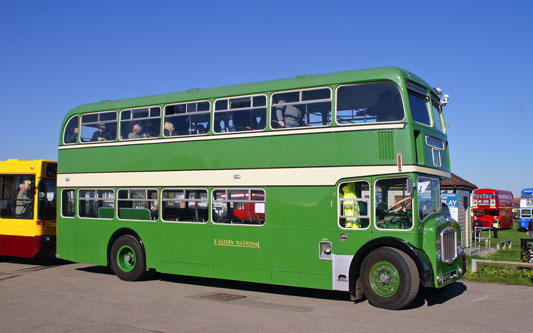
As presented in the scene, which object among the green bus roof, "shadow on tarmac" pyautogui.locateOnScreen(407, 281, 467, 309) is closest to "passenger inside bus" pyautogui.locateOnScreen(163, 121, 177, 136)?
the green bus roof

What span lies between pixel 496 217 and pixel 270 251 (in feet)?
140

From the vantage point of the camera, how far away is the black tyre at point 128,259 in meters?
12.8

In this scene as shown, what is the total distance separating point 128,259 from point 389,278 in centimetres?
685

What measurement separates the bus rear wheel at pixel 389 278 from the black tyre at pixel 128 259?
586 cm

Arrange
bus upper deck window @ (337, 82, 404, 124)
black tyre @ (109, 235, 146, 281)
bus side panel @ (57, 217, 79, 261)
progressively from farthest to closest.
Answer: bus side panel @ (57, 217, 79, 261)
black tyre @ (109, 235, 146, 281)
bus upper deck window @ (337, 82, 404, 124)

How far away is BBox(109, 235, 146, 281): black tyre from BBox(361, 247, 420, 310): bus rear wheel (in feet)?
19.2

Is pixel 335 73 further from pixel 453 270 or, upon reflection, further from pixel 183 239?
pixel 183 239

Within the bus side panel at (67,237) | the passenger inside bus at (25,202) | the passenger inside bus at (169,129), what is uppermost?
the passenger inside bus at (169,129)

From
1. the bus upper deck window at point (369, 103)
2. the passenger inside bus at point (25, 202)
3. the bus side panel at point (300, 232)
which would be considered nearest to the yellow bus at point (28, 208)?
the passenger inside bus at point (25, 202)

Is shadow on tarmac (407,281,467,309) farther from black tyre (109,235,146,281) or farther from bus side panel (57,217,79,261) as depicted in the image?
bus side panel (57,217,79,261)

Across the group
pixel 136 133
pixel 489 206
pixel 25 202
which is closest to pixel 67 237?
pixel 25 202

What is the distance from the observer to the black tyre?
1284 centimetres

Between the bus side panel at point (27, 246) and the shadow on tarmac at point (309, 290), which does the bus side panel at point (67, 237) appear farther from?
the shadow on tarmac at point (309, 290)

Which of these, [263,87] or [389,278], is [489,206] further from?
[389,278]
